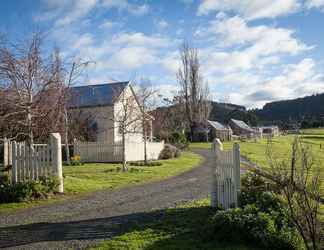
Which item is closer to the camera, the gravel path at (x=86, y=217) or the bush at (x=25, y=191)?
the gravel path at (x=86, y=217)

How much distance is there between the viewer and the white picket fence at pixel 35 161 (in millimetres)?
11016

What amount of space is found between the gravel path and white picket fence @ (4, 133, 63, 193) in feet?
4.93

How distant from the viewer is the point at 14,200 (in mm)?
10305

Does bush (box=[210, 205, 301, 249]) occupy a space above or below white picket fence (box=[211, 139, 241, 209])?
below

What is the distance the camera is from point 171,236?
20.8 ft

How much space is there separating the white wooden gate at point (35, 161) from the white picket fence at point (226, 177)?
5.24 m

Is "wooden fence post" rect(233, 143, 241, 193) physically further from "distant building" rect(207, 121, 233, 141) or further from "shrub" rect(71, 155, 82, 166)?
"distant building" rect(207, 121, 233, 141)

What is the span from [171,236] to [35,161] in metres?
6.36

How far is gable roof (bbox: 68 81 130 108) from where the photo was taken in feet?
97.8

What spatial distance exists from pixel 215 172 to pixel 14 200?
584 centimetres

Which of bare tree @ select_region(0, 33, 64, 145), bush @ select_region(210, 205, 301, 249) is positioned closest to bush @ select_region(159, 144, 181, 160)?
bare tree @ select_region(0, 33, 64, 145)

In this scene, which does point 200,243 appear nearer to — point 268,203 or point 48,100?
point 268,203

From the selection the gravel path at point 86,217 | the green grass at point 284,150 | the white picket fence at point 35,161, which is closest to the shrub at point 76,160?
the gravel path at point 86,217

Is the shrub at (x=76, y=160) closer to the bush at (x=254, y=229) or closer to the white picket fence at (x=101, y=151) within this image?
the white picket fence at (x=101, y=151)
